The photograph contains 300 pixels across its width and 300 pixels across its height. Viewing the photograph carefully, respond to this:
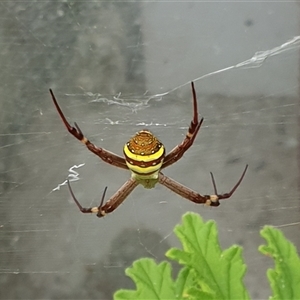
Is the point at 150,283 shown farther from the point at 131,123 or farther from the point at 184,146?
the point at 131,123

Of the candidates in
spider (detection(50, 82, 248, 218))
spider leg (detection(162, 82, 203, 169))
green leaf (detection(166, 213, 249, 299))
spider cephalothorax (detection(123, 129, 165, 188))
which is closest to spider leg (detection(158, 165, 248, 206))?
spider (detection(50, 82, 248, 218))

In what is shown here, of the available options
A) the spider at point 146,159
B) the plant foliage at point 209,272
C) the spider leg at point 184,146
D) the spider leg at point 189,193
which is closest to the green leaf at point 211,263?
the plant foliage at point 209,272

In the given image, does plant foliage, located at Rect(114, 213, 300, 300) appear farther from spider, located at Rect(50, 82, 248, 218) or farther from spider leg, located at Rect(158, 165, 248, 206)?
spider leg, located at Rect(158, 165, 248, 206)

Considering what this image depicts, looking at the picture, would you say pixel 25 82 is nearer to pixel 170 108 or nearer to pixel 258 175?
pixel 170 108

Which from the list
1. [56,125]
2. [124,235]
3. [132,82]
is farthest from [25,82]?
[124,235]

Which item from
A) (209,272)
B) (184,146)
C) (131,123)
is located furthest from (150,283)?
(131,123)

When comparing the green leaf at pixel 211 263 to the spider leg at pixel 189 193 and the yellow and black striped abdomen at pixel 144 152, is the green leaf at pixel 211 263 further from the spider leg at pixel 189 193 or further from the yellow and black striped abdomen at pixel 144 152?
the spider leg at pixel 189 193
